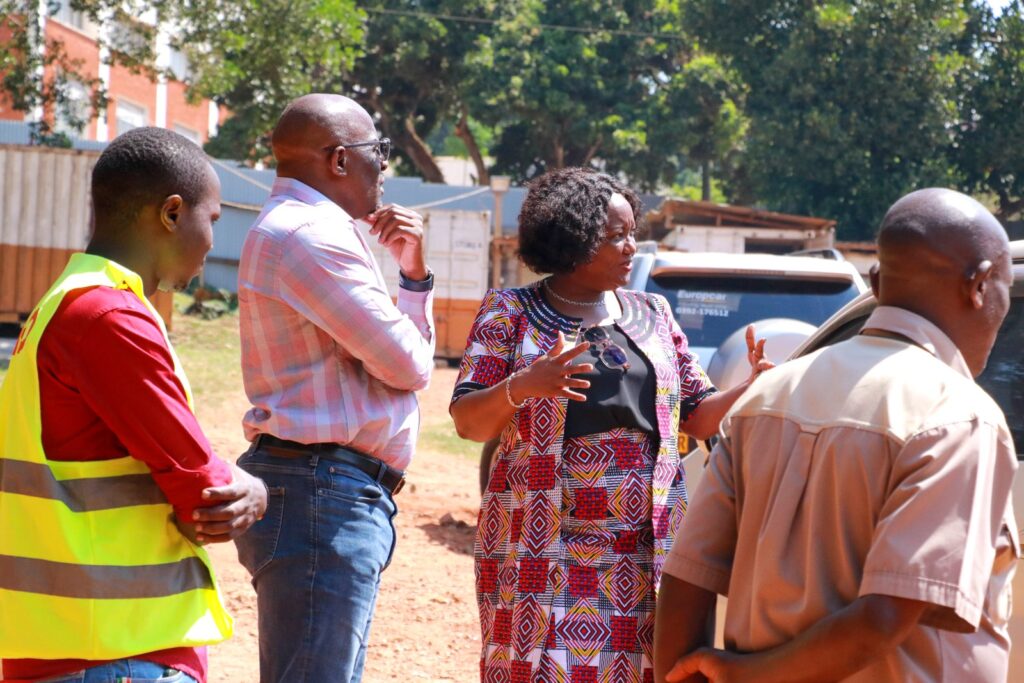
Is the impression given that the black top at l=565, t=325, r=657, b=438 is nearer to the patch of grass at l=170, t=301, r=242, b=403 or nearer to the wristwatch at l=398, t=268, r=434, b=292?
the wristwatch at l=398, t=268, r=434, b=292

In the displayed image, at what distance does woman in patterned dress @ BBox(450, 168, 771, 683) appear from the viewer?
2.81m

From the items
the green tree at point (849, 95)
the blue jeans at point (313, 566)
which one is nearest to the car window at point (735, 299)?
the blue jeans at point (313, 566)

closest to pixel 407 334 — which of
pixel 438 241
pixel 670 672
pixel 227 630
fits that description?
pixel 227 630

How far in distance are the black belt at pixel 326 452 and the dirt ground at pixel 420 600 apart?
276 centimetres

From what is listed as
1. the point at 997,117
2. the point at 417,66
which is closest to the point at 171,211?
the point at 997,117

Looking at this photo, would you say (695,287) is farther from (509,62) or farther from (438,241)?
(509,62)

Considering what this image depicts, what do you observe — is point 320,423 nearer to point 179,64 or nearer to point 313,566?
point 313,566

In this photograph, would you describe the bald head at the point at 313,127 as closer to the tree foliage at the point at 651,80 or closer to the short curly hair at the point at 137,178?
the short curly hair at the point at 137,178

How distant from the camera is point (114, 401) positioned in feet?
6.62

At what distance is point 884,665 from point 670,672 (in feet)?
1.31

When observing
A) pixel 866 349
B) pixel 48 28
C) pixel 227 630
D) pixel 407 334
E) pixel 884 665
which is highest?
pixel 48 28

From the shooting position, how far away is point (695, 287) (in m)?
6.54

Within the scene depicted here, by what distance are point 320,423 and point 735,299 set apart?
13.6 ft

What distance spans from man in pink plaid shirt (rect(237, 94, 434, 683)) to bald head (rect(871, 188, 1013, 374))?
1220 millimetres
